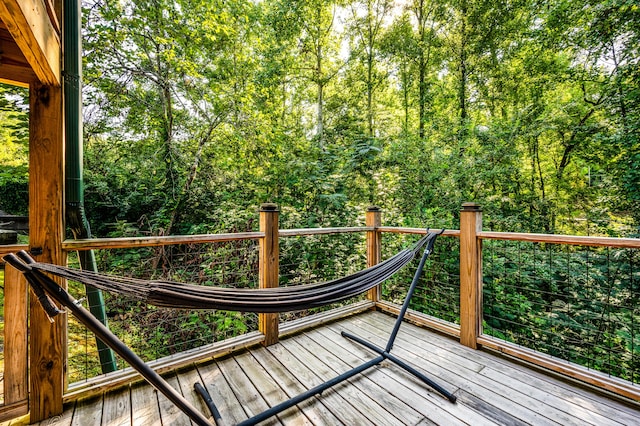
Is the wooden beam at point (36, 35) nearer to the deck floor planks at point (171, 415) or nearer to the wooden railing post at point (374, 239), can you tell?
the deck floor planks at point (171, 415)

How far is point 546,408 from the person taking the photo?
1.58m

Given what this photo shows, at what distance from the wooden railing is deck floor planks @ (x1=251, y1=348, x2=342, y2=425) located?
0.18m

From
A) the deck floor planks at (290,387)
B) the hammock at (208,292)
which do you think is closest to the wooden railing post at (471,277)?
the hammock at (208,292)

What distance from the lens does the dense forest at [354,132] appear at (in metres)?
4.29

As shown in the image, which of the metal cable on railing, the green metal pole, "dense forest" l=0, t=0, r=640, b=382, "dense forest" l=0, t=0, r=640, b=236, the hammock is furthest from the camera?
"dense forest" l=0, t=0, r=640, b=236

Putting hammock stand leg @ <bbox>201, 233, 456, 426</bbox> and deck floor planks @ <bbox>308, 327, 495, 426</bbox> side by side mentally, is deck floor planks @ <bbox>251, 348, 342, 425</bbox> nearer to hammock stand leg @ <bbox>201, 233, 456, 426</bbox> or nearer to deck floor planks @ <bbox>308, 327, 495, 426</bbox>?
hammock stand leg @ <bbox>201, 233, 456, 426</bbox>

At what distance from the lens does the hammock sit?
105cm

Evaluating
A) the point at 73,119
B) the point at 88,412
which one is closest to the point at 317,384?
the point at 88,412

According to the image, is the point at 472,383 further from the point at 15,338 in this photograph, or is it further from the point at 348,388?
the point at 15,338

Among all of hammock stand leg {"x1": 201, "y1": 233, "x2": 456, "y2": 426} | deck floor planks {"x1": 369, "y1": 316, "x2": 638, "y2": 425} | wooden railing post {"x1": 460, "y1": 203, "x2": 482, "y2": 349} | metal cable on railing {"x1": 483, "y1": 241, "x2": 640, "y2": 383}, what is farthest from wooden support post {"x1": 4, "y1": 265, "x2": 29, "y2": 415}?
metal cable on railing {"x1": 483, "y1": 241, "x2": 640, "y2": 383}

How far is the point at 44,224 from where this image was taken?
1.51 m

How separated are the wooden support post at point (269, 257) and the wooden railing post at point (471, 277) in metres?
1.58

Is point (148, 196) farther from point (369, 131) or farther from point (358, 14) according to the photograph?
point (358, 14)

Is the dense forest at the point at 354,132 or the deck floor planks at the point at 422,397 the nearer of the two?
the deck floor planks at the point at 422,397
